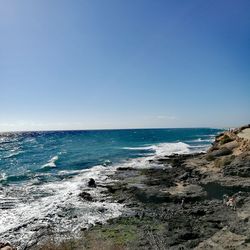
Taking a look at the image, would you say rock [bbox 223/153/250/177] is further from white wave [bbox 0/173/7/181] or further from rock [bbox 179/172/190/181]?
white wave [bbox 0/173/7/181]

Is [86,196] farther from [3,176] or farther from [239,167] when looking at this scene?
[3,176]

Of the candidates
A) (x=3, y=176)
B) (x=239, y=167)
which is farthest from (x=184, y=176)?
(x=3, y=176)

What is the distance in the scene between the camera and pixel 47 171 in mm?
41906

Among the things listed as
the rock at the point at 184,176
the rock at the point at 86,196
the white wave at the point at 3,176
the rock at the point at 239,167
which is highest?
the rock at the point at 239,167

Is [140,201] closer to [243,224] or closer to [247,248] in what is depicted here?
[243,224]

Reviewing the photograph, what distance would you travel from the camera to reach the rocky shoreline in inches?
562

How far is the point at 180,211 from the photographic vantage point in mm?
19547

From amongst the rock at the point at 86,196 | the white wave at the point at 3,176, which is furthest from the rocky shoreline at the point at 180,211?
the white wave at the point at 3,176

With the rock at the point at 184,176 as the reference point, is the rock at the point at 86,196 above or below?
below

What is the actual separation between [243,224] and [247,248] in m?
2.33

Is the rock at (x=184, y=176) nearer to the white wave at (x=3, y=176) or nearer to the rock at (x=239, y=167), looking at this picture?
the rock at (x=239, y=167)

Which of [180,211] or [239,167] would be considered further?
[239,167]

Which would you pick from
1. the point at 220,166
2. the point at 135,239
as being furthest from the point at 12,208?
the point at 220,166

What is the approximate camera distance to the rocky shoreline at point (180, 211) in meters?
14.3
